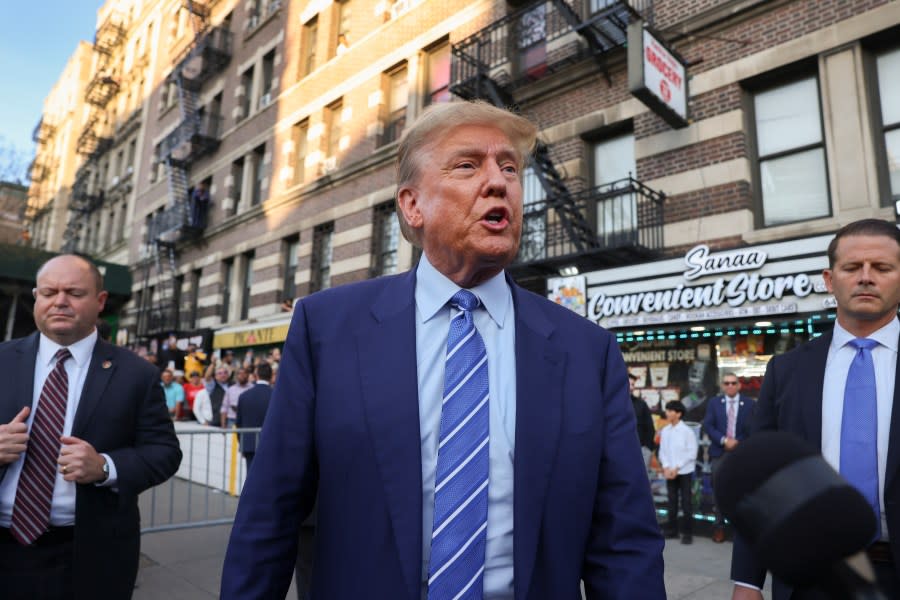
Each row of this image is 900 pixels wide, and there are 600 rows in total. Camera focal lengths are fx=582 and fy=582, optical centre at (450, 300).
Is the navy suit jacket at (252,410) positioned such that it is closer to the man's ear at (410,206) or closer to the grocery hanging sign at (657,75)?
the man's ear at (410,206)

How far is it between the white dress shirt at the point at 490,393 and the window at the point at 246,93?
22699mm

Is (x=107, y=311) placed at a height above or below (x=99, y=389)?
above

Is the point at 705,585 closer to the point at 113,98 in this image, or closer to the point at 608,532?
the point at 608,532

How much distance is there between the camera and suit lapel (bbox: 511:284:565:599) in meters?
1.70

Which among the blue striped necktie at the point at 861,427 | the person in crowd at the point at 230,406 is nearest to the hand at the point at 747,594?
the blue striped necktie at the point at 861,427

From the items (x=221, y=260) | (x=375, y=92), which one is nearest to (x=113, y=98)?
(x=221, y=260)

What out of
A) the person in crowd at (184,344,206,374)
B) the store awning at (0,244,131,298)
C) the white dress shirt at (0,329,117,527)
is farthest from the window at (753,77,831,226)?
the store awning at (0,244,131,298)

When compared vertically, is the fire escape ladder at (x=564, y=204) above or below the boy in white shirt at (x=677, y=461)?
above

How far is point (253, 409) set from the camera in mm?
8492

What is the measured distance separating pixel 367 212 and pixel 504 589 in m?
15.1

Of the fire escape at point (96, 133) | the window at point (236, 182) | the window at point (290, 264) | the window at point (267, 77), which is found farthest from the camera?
the fire escape at point (96, 133)

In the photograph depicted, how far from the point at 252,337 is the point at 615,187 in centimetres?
1253

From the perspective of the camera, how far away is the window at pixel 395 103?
53.7 ft

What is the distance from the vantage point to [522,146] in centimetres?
232
